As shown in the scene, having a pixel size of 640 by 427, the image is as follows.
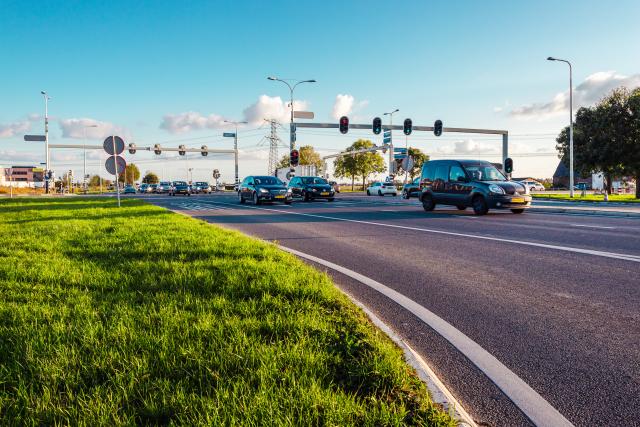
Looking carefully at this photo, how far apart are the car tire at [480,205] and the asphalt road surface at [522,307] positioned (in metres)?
6.96

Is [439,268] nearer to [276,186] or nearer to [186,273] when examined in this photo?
[186,273]

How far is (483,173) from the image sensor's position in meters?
17.8

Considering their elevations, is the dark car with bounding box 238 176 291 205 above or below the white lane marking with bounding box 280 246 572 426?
above

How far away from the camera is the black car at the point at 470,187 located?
55.1 feet

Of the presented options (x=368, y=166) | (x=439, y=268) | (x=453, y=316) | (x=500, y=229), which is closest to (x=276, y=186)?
(x=500, y=229)

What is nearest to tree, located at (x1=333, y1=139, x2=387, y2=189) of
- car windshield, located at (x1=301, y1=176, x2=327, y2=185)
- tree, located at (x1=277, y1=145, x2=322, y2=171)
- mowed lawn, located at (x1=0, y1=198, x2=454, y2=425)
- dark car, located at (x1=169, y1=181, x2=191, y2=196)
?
tree, located at (x1=277, y1=145, x2=322, y2=171)

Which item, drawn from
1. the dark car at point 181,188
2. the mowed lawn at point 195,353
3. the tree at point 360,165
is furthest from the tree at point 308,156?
the mowed lawn at point 195,353

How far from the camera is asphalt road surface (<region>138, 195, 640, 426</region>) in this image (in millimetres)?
2664

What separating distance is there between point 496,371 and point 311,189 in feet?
90.4

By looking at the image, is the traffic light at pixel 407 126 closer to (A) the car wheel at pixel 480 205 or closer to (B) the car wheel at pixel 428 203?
(B) the car wheel at pixel 428 203

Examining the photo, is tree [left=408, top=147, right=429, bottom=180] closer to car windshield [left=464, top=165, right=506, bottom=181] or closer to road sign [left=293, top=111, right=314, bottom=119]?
road sign [left=293, top=111, right=314, bottom=119]

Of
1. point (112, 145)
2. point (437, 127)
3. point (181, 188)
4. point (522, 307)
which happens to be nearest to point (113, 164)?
point (112, 145)

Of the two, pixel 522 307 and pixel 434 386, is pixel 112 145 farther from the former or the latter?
pixel 434 386

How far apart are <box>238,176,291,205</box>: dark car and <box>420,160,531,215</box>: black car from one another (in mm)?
8703
